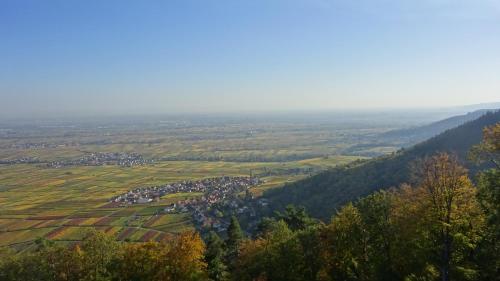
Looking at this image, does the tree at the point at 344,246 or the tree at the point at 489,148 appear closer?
the tree at the point at 489,148

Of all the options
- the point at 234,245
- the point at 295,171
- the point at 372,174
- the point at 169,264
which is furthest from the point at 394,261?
the point at 295,171

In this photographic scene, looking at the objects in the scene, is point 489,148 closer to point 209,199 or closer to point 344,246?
point 344,246

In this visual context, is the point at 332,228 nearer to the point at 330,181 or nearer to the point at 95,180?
the point at 330,181

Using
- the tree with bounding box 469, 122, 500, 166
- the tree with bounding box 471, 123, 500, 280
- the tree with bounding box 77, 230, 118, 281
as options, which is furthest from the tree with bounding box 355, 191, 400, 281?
the tree with bounding box 77, 230, 118, 281

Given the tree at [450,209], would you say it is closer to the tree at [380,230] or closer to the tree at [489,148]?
the tree at [489,148]

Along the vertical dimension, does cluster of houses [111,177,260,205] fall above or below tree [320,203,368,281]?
below

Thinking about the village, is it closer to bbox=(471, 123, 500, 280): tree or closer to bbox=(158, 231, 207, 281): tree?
bbox=(158, 231, 207, 281): tree

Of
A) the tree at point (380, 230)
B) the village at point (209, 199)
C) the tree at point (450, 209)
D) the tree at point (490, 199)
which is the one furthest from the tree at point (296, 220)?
the village at point (209, 199)

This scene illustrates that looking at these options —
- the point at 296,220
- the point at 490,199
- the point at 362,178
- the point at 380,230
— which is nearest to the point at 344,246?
the point at 380,230
